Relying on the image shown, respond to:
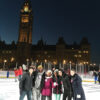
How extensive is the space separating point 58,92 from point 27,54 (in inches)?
2870

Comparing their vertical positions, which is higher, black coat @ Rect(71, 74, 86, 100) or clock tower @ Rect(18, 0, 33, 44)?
clock tower @ Rect(18, 0, 33, 44)

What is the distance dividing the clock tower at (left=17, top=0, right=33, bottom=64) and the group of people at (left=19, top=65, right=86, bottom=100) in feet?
230

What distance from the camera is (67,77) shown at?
523cm

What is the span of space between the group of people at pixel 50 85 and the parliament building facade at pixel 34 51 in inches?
2728

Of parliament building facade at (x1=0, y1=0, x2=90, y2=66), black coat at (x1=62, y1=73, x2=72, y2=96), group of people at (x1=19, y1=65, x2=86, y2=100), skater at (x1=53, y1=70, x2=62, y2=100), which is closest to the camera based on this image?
group of people at (x1=19, y1=65, x2=86, y2=100)

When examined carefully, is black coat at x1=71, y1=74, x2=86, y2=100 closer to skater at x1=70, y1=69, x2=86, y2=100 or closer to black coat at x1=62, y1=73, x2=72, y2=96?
skater at x1=70, y1=69, x2=86, y2=100

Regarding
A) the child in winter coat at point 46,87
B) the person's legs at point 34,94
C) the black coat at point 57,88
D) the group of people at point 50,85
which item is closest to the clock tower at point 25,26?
the person's legs at point 34,94

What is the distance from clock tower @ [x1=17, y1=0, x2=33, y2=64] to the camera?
76000 millimetres

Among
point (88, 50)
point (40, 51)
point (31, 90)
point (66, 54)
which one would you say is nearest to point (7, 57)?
point (40, 51)

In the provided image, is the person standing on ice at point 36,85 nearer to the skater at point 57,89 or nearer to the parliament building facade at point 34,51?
the skater at point 57,89

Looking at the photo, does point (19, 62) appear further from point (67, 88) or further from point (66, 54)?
point (67, 88)

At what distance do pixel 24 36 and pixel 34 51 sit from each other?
10513mm

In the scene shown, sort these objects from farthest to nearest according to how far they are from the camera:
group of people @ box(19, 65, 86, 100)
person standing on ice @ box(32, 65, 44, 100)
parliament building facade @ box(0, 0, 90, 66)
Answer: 1. parliament building facade @ box(0, 0, 90, 66)
2. person standing on ice @ box(32, 65, 44, 100)
3. group of people @ box(19, 65, 86, 100)

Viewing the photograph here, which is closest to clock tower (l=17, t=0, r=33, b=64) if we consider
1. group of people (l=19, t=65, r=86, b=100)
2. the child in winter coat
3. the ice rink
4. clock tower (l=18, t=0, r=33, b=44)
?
clock tower (l=18, t=0, r=33, b=44)
